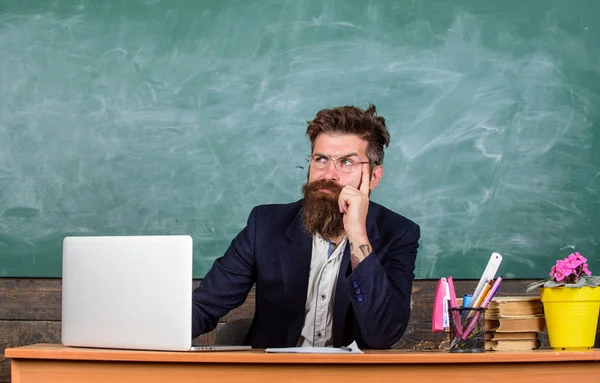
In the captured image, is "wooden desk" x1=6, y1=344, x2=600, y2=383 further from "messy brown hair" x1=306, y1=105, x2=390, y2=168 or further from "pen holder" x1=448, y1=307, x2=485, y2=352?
"messy brown hair" x1=306, y1=105, x2=390, y2=168

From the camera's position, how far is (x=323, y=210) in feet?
8.43

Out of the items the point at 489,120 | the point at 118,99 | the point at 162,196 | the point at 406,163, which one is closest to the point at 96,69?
the point at 118,99

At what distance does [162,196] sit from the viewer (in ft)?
10.7

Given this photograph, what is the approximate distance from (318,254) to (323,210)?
17 cm

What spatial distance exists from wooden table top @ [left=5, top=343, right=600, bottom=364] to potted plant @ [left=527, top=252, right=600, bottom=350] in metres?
0.30

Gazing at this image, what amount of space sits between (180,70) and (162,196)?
505mm

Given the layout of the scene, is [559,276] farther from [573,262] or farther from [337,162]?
[337,162]

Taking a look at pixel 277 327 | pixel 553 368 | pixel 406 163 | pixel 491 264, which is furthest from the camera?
pixel 406 163

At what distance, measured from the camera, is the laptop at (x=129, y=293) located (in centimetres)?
176

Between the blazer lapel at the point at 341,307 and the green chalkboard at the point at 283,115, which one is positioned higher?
the green chalkboard at the point at 283,115

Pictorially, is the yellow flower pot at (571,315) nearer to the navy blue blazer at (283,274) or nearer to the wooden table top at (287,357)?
the wooden table top at (287,357)

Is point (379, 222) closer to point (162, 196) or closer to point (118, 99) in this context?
point (162, 196)

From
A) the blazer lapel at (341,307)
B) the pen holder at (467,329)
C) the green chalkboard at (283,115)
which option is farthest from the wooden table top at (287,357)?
the green chalkboard at (283,115)

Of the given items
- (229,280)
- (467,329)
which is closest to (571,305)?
(467,329)
